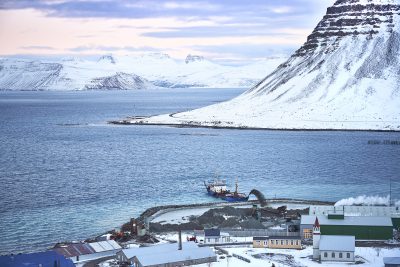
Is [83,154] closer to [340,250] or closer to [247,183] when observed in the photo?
[247,183]

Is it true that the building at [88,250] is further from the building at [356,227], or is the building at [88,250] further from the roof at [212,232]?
the building at [356,227]

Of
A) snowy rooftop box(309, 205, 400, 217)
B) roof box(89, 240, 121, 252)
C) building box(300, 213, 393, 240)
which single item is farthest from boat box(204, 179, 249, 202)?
roof box(89, 240, 121, 252)

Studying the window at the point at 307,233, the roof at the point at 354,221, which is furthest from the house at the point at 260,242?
the roof at the point at 354,221

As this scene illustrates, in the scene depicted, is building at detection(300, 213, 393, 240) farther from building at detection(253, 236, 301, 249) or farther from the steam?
the steam

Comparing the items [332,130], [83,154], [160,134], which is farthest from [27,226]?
[332,130]

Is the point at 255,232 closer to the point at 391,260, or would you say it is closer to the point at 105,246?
the point at 105,246

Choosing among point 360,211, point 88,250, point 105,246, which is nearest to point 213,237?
point 105,246
